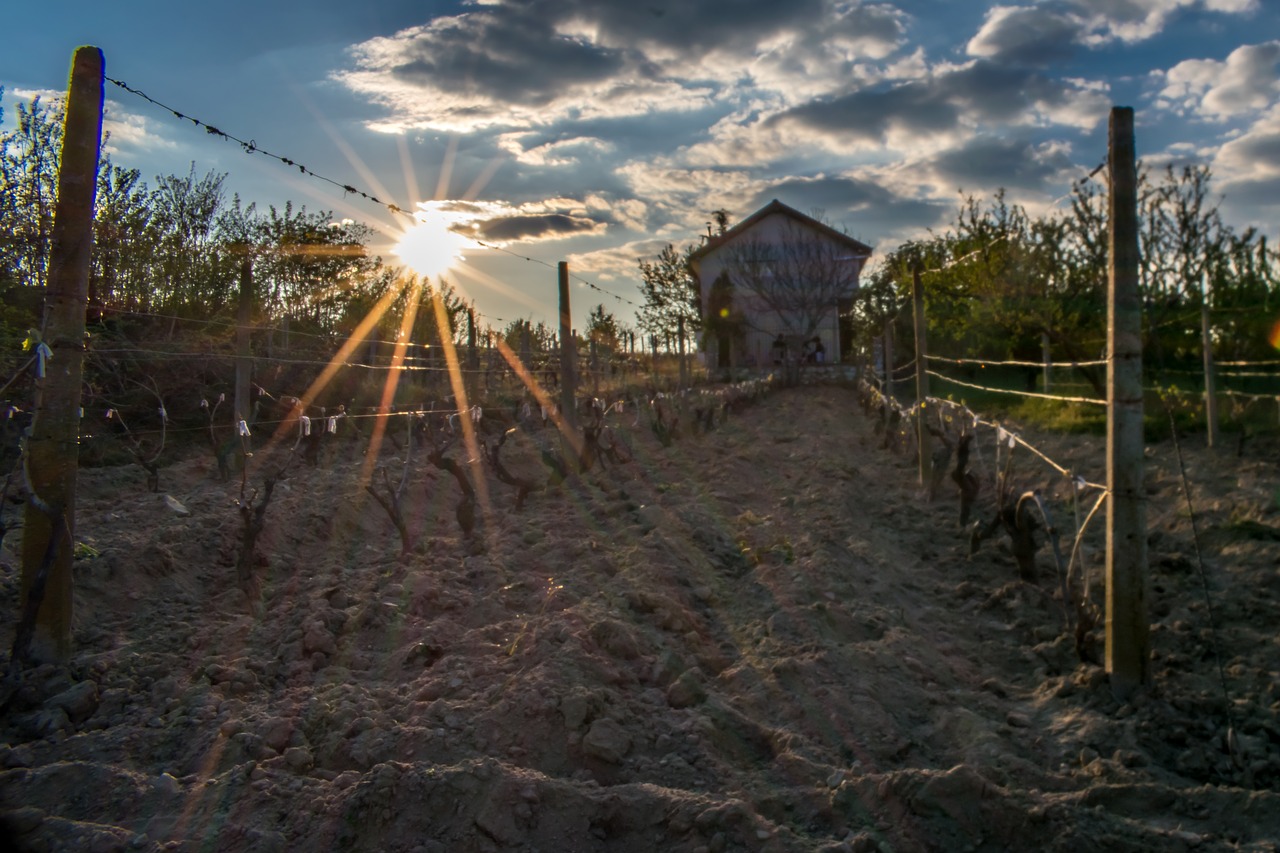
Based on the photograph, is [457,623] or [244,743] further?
[457,623]

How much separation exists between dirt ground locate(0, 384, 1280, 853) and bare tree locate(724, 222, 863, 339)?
81.5 ft

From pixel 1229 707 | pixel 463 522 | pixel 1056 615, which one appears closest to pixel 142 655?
pixel 463 522

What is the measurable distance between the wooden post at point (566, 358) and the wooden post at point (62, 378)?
6475 millimetres

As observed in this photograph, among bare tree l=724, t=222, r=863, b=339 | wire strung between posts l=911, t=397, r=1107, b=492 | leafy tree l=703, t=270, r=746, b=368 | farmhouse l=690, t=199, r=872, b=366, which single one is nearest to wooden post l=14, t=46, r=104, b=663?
wire strung between posts l=911, t=397, r=1107, b=492

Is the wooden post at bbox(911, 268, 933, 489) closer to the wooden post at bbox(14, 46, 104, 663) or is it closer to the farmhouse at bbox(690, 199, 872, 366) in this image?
the wooden post at bbox(14, 46, 104, 663)

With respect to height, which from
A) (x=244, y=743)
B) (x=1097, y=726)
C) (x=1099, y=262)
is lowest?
(x=1097, y=726)

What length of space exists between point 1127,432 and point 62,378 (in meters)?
4.76

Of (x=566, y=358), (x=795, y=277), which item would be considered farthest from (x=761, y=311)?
(x=566, y=358)

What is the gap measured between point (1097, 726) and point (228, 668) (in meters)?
3.73

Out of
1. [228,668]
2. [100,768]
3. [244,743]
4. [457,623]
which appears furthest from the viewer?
[457,623]

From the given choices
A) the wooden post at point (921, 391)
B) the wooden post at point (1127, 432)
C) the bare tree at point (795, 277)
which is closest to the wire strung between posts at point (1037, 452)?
the wooden post at point (1127, 432)

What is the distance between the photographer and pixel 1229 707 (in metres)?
3.43

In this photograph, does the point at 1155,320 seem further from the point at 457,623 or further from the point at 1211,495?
the point at 457,623

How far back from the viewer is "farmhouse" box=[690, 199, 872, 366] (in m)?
31.4
